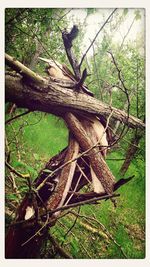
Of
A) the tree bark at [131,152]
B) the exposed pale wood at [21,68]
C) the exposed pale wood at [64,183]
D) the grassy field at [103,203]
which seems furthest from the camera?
the tree bark at [131,152]

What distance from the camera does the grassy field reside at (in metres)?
2.03

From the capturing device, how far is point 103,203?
2369 mm

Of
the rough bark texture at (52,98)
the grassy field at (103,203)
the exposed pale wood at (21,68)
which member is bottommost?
the grassy field at (103,203)

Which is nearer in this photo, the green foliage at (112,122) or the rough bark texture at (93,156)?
the rough bark texture at (93,156)

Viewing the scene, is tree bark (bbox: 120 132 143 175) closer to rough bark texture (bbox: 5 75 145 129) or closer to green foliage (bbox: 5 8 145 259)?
green foliage (bbox: 5 8 145 259)

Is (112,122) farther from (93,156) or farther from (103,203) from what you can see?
(103,203)

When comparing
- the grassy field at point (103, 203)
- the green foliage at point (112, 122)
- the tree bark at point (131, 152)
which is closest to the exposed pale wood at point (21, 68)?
the green foliage at point (112, 122)

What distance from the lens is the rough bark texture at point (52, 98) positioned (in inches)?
68.7

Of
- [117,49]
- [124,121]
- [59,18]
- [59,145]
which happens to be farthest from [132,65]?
[59,145]

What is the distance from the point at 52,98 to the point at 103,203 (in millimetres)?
1080

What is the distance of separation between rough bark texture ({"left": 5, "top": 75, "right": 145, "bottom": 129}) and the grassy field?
0.26 meters

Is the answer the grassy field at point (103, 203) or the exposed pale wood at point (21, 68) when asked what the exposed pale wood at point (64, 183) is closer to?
the grassy field at point (103, 203)

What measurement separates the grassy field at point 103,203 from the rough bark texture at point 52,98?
0.26 metres
